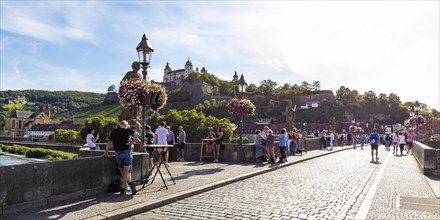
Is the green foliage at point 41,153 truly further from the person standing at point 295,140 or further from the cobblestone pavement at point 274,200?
the cobblestone pavement at point 274,200

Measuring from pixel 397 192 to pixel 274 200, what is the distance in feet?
14.0

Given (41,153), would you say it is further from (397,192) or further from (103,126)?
(397,192)

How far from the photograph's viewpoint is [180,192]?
31.2 feet

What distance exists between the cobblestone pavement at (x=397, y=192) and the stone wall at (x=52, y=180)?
6.07 meters

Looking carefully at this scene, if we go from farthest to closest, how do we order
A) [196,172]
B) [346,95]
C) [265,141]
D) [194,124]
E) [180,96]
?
[346,95]
[180,96]
[194,124]
[265,141]
[196,172]

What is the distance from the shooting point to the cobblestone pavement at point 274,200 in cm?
763

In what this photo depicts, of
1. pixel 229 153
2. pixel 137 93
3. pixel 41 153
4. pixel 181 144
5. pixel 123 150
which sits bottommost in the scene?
pixel 41 153

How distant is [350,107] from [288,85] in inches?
1517

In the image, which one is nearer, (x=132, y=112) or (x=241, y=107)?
(x=132, y=112)

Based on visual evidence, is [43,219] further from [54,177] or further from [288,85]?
[288,85]

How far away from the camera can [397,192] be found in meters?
11.0

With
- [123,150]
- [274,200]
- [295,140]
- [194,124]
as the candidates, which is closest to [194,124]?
[194,124]

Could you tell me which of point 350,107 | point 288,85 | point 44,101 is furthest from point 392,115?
point 44,101

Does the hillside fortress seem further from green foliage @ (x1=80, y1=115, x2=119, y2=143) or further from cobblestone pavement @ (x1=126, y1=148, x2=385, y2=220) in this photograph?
cobblestone pavement @ (x1=126, y1=148, x2=385, y2=220)
